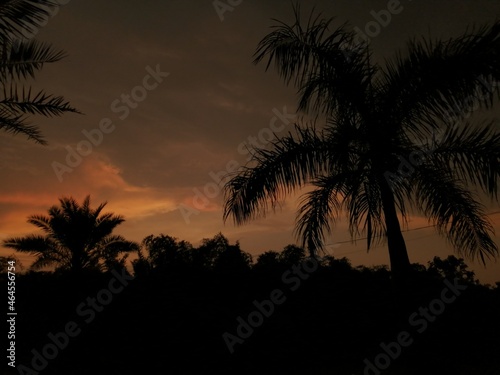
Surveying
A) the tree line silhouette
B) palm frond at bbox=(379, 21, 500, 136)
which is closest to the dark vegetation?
the tree line silhouette

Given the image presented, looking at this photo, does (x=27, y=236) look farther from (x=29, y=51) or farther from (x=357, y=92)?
(x=357, y=92)

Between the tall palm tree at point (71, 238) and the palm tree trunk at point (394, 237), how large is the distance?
483 inches

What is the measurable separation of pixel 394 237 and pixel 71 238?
13.1 meters

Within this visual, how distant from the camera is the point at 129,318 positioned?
32.7ft

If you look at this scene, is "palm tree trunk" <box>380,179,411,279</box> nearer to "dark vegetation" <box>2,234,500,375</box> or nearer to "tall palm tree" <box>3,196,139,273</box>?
"dark vegetation" <box>2,234,500,375</box>

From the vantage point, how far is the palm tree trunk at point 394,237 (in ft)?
18.4

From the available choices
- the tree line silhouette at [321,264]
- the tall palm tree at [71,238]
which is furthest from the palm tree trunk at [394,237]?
the tall palm tree at [71,238]

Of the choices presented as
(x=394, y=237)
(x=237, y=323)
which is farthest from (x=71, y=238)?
(x=394, y=237)

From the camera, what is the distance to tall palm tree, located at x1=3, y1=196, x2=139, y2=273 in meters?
14.8

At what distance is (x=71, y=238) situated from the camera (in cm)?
1503

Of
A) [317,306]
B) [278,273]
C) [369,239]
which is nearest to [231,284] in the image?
[278,273]

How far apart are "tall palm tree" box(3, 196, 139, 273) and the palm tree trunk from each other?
12.3m

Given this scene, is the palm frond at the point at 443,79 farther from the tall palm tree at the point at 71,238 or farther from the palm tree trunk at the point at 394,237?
the tall palm tree at the point at 71,238

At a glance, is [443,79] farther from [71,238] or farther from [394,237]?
[71,238]
